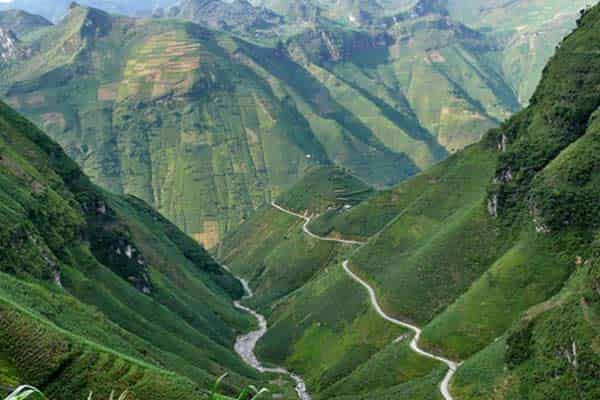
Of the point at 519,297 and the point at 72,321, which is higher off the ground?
the point at 72,321

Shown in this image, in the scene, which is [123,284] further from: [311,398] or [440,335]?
[440,335]

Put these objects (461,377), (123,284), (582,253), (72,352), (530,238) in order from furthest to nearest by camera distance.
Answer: (123,284) → (530,238) → (582,253) → (461,377) → (72,352)

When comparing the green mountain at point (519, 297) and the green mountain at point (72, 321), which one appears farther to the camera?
the green mountain at point (519, 297)

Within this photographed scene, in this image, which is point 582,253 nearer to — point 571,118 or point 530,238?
point 530,238

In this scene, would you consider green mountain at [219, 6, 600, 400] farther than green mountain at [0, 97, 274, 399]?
Yes

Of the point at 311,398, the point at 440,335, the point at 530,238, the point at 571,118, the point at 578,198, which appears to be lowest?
the point at 311,398

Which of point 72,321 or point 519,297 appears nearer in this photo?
point 72,321

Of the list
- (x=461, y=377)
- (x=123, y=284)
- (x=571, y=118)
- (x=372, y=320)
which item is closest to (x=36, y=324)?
(x=461, y=377)

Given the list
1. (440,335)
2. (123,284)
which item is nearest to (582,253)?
(440,335)

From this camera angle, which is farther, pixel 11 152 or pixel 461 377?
pixel 11 152

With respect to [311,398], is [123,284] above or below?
above

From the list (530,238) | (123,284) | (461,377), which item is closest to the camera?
(461,377)
